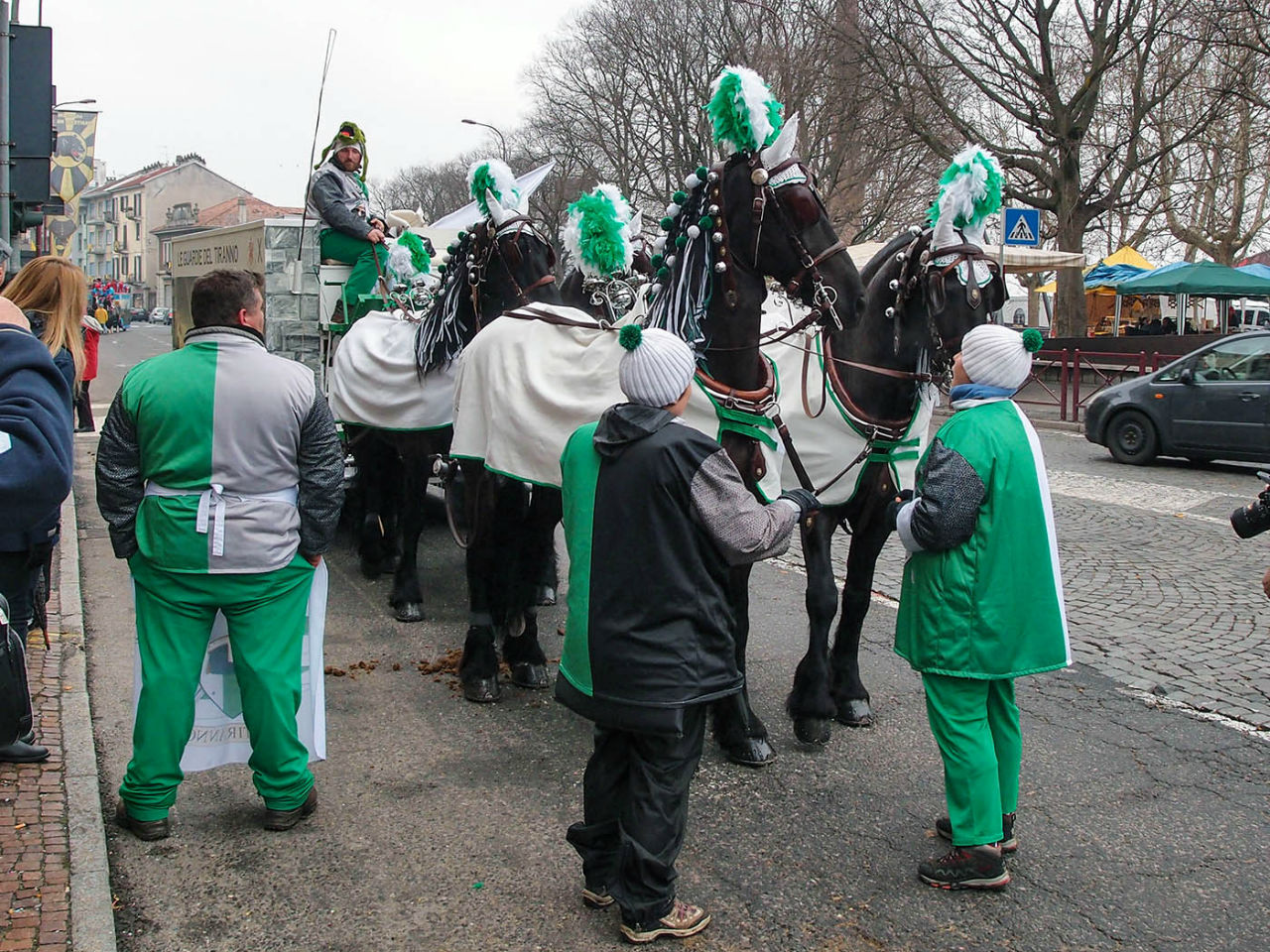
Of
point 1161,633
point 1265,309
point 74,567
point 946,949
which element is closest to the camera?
point 946,949

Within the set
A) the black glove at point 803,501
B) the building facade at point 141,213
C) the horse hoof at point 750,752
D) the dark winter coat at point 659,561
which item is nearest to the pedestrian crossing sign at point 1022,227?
the horse hoof at point 750,752

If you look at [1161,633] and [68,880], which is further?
[1161,633]

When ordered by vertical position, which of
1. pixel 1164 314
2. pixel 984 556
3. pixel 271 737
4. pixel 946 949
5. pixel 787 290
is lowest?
pixel 946 949

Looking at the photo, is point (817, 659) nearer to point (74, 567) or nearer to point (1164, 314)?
point (74, 567)

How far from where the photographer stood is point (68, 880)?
3553mm

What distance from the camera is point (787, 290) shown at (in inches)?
183

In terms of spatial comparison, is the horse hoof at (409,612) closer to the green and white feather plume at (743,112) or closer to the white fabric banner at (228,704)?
the white fabric banner at (228,704)

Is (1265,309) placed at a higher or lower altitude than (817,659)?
higher

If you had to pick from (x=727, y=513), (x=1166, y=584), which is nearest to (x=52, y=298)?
(x=727, y=513)

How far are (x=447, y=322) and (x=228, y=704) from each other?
3.11 meters

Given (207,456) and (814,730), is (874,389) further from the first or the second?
(207,456)

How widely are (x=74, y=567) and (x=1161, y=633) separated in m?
6.96

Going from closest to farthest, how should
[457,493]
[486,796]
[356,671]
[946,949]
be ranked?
1. [946,949]
2. [486,796]
3. [356,671]
4. [457,493]

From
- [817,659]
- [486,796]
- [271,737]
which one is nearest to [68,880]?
[271,737]
